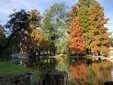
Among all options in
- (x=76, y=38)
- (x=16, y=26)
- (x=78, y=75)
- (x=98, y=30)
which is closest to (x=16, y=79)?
(x=78, y=75)

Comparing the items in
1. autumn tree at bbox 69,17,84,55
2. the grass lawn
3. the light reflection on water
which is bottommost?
the light reflection on water

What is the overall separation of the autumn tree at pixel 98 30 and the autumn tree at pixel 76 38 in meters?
3.19

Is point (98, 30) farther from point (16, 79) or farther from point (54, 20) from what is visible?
point (16, 79)

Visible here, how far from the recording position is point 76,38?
62781mm

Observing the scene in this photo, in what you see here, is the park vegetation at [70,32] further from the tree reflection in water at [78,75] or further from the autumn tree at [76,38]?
the tree reflection in water at [78,75]

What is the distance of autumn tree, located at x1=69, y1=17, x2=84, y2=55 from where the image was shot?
204 feet

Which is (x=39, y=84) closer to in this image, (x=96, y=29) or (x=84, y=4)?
(x=96, y=29)

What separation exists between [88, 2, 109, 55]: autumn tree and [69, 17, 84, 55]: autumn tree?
10.5 ft

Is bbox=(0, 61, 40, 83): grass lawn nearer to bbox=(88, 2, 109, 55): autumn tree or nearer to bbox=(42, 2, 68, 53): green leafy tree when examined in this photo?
bbox=(88, 2, 109, 55): autumn tree

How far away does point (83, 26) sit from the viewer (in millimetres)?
64062

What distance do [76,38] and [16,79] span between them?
55.8 metres

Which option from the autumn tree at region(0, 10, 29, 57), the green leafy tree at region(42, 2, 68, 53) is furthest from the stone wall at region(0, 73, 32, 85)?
the green leafy tree at region(42, 2, 68, 53)

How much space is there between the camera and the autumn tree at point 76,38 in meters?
62.1

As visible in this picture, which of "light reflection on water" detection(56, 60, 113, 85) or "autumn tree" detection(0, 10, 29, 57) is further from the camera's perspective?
"autumn tree" detection(0, 10, 29, 57)
